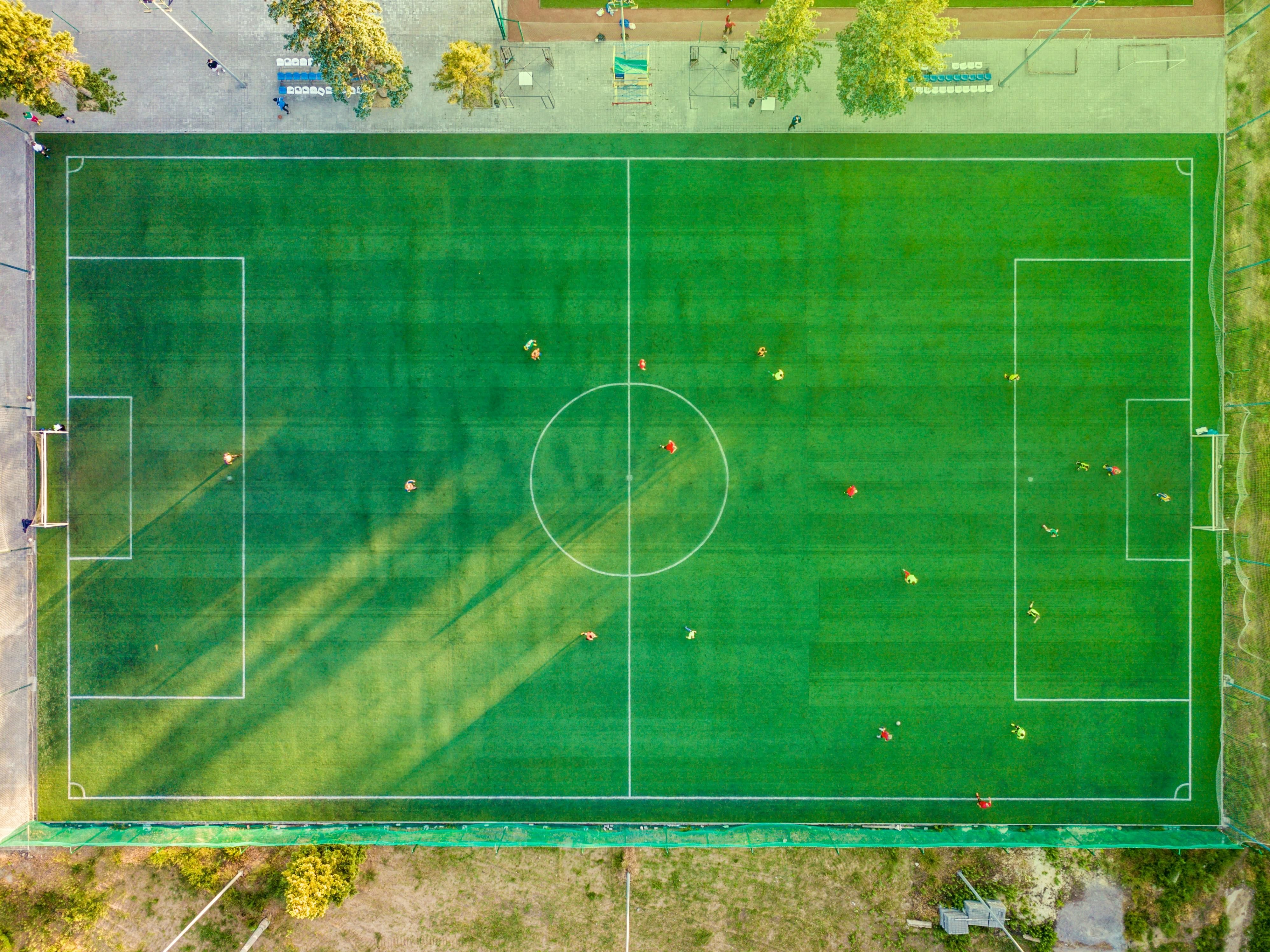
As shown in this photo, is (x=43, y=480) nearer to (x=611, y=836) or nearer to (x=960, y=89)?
(x=611, y=836)

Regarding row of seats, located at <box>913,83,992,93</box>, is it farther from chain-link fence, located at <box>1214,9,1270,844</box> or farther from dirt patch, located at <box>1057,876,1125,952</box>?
dirt patch, located at <box>1057,876,1125,952</box>

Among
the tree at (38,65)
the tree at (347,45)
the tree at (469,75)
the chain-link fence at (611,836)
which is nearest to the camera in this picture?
the tree at (347,45)

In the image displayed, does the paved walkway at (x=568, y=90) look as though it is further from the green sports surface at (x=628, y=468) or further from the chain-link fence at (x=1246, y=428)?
the chain-link fence at (x=1246, y=428)

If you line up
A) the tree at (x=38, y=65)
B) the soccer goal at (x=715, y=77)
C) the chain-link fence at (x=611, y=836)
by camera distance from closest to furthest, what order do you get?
1. the tree at (x=38, y=65)
2. the chain-link fence at (x=611, y=836)
3. the soccer goal at (x=715, y=77)

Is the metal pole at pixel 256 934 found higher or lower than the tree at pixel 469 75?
lower

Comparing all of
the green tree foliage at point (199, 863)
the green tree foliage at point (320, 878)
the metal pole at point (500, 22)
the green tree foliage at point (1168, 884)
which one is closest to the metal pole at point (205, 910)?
the green tree foliage at point (199, 863)

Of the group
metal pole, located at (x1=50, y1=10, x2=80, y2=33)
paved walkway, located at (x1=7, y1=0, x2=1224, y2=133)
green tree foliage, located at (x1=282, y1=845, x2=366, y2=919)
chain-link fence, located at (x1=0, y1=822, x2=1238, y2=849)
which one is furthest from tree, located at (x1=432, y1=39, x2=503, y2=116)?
green tree foliage, located at (x1=282, y1=845, x2=366, y2=919)
